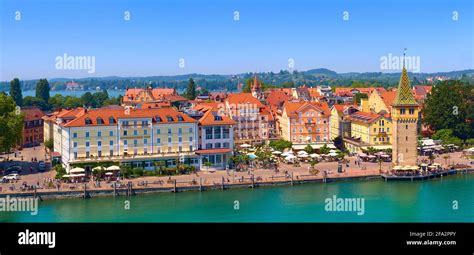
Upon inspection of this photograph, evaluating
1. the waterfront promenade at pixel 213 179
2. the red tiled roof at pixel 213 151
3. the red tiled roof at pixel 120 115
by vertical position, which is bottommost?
the waterfront promenade at pixel 213 179

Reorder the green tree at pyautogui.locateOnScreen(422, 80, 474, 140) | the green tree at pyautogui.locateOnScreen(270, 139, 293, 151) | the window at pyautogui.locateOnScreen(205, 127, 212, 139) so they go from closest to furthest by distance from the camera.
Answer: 1. the window at pyautogui.locateOnScreen(205, 127, 212, 139)
2. the green tree at pyautogui.locateOnScreen(270, 139, 293, 151)
3. the green tree at pyautogui.locateOnScreen(422, 80, 474, 140)

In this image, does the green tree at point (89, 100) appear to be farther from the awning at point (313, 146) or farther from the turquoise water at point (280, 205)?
the turquoise water at point (280, 205)

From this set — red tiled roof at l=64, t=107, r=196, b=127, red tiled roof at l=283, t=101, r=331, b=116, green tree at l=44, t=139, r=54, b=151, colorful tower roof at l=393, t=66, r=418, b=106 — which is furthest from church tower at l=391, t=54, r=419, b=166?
green tree at l=44, t=139, r=54, b=151

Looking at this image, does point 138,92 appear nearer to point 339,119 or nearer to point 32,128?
point 32,128

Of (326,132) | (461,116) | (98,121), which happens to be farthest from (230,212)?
(461,116)

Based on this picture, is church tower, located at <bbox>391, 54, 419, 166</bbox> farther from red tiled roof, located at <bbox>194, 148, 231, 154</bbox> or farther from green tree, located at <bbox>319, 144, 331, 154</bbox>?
red tiled roof, located at <bbox>194, 148, 231, 154</bbox>

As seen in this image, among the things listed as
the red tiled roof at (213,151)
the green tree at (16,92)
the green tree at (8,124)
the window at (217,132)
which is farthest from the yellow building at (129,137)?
the green tree at (16,92)

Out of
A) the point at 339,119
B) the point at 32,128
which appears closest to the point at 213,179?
the point at 339,119
